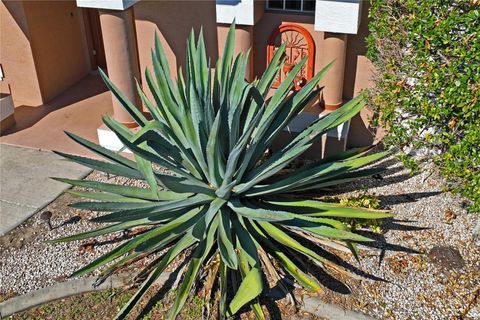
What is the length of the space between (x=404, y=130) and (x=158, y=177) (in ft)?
10.7

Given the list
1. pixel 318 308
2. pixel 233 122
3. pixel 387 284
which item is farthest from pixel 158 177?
pixel 387 284

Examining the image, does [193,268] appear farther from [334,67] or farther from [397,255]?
[334,67]

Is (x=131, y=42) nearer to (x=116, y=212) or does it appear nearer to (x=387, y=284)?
(x=116, y=212)

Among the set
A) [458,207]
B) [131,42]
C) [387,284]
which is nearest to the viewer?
[387,284]

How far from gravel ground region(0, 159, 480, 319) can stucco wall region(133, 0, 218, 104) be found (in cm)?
306

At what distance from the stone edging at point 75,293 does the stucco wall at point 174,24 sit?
4214 mm

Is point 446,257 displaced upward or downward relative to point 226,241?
downward

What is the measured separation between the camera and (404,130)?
6.52 metres

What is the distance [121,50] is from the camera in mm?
7773

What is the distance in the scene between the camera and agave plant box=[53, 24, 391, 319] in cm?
518

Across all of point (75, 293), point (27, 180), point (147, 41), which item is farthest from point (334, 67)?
point (27, 180)

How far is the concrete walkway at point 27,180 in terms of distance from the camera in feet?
24.1

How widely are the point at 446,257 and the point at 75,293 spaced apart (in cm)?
431

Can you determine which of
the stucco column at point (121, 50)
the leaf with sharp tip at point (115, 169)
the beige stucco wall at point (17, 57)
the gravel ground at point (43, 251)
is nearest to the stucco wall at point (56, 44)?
the beige stucco wall at point (17, 57)
